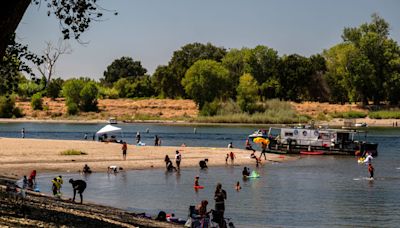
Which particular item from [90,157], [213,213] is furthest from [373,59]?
[213,213]

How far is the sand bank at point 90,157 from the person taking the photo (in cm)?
5319

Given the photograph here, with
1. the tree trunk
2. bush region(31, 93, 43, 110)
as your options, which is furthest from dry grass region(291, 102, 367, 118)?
the tree trunk

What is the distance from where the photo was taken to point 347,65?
533ft

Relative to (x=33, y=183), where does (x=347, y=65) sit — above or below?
above

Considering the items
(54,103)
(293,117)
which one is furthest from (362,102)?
(54,103)

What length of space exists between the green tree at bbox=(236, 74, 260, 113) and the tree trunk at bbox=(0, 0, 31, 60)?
142926 mm

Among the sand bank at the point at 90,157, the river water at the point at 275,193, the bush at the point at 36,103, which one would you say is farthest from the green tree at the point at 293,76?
the river water at the point at 275,193

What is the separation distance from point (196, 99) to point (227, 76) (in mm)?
9662

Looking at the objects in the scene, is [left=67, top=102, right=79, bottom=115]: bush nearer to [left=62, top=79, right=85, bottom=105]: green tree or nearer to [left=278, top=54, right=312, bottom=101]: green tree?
[left=62, top=79, right=85, bottom=105]: green tree

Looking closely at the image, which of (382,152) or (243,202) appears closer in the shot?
(243,202)

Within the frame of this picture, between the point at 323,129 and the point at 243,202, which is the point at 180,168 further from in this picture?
the point at 323,129

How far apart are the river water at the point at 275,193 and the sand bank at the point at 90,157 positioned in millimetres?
3405

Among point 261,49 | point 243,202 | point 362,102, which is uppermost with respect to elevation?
point 261,49

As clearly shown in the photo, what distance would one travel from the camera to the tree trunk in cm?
1530
